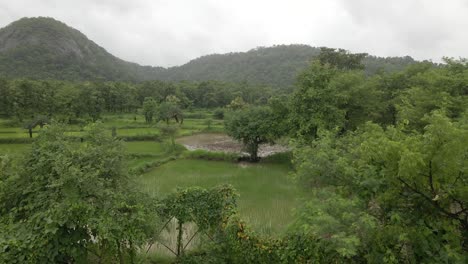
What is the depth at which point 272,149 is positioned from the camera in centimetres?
3616

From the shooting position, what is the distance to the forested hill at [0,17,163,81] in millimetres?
99625

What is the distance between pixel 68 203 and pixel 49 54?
130484mm

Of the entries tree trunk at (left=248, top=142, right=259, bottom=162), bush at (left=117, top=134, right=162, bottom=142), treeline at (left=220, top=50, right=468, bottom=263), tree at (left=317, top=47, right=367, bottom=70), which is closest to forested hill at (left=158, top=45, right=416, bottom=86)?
tree at (left=317, top=47, right=367, bottom=70)

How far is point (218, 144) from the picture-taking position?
123 ft

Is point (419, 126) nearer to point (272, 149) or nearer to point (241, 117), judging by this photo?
point (241, 117)

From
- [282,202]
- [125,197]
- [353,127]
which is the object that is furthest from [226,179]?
[125,197]

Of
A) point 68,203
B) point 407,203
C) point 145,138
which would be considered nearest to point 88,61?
point 145,138

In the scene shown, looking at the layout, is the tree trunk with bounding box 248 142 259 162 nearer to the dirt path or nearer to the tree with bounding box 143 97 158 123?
the dirt path

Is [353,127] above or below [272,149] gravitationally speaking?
above

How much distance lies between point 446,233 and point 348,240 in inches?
68.8

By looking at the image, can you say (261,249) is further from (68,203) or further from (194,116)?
(194,116)

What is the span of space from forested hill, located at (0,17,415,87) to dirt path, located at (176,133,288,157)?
6384 centimetres

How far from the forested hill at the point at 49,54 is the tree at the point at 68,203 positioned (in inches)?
3876

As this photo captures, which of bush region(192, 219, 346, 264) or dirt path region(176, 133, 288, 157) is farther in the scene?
dirt path region(176, 133, 288, 157)
